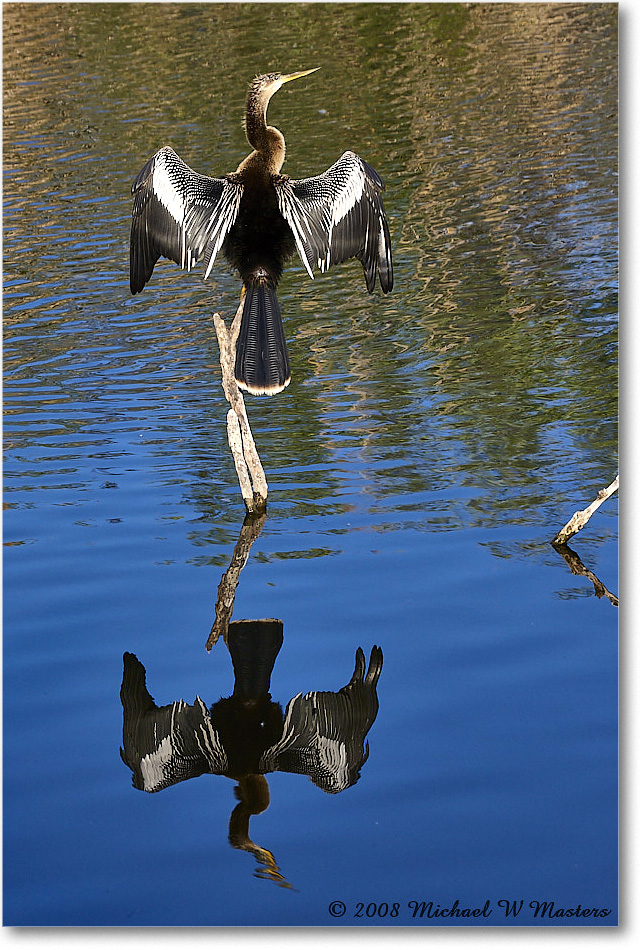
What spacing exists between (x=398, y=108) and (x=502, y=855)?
26.2ft

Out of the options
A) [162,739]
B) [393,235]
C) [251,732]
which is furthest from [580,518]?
[393,235]

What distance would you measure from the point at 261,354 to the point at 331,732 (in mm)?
1389

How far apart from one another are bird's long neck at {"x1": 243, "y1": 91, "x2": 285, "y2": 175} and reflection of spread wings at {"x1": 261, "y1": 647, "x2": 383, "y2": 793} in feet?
6.20

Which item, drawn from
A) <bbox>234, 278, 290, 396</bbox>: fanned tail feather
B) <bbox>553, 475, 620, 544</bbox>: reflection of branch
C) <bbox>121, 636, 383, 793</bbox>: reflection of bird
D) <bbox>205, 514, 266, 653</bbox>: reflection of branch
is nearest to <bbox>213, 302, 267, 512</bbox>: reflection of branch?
<bbox>205, 514, 266, 653</bbox>: reflection of branch

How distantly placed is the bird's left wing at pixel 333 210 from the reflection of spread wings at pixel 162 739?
1.65 m

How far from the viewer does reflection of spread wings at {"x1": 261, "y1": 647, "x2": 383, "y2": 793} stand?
357cm

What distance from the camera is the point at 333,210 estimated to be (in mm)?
4449

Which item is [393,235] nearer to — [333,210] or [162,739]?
[333,210]

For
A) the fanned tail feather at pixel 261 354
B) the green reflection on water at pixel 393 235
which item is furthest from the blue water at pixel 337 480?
the fanned tail feather at pixel 261 354

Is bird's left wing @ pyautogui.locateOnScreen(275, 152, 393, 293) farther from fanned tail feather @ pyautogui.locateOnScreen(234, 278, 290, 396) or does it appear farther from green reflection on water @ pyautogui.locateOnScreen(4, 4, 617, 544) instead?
green reflection on water @ pyautogui.locateOnScreen(4, 4, 617, 544)

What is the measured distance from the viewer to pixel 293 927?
3.18m

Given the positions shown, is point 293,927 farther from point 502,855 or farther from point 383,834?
point 502,855

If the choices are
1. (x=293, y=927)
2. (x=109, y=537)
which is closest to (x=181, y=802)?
(x=293, y=927)

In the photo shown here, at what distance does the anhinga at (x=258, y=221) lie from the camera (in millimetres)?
4344
